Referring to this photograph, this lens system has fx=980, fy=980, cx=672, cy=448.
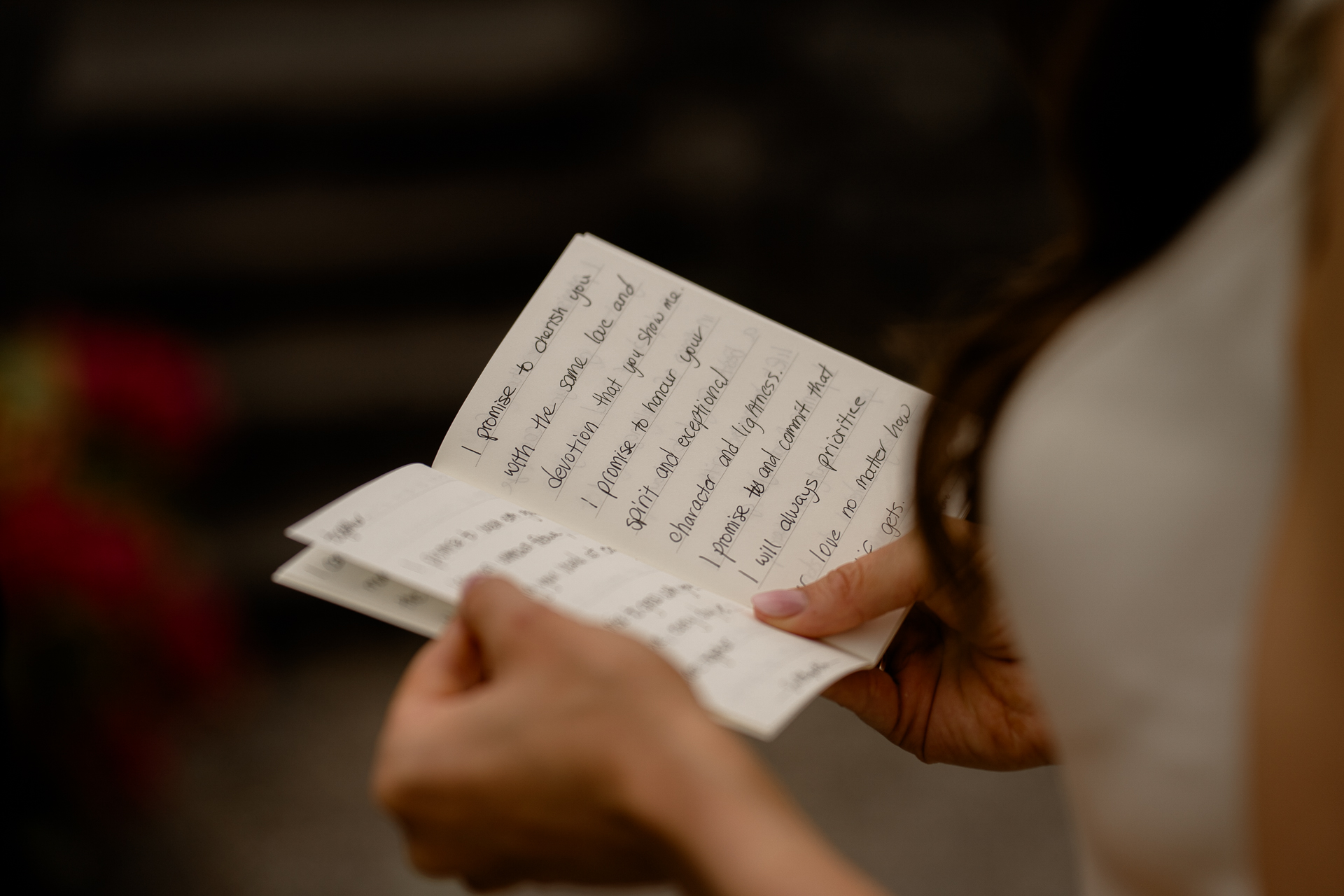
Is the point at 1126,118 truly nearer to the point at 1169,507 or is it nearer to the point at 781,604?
the point at 1169,507

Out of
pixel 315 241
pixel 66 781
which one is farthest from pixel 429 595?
pixel 315 241

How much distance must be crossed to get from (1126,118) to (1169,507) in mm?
177

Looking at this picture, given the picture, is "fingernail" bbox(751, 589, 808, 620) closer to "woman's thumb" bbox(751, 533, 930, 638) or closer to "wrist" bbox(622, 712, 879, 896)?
"woman's thumb" bbox(751, 533, 930, 638)

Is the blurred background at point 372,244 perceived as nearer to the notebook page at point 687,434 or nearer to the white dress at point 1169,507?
the notebook page at point 687,434

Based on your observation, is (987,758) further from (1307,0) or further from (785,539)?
(1307,0)

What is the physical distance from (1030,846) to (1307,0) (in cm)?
141

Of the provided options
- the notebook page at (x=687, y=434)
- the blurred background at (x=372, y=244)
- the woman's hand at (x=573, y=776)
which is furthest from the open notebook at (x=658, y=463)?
the blurred background at (x=372, y=244)

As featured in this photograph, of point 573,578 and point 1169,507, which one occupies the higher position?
point 1169,507

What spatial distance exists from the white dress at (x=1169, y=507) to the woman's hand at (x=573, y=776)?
16 centimetres

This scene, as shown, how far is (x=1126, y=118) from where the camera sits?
17.2 inches

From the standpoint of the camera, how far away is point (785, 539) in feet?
2.25

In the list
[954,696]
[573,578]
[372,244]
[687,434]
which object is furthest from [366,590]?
[372,244]

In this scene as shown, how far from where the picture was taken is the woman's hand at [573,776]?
1.46ft

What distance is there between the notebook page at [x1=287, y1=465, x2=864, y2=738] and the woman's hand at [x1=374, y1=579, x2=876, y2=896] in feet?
0.18
